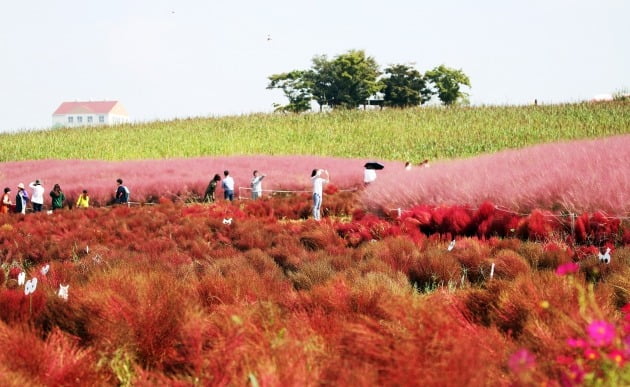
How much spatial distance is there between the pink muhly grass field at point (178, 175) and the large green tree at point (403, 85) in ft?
136

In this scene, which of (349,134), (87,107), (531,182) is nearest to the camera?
(531,182)

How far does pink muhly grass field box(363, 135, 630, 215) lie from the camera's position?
376 inches

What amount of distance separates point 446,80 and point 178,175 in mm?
51032

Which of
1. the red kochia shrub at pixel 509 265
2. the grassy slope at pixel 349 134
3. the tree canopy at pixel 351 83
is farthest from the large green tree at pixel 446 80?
the red kochia shrub at pixel 509 265

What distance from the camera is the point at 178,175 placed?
24.6 meters

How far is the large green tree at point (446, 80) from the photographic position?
231ft

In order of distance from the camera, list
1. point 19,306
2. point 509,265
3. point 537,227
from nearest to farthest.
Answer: point 19,306
point 509,265
point 537,227

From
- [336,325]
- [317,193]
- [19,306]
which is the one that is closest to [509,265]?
[336,325]

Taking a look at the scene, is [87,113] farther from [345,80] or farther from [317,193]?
[317,193]

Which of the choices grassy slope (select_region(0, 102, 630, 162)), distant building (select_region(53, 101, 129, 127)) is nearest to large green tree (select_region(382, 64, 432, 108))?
grassy slope (select_region(0, 102, 630, 162))

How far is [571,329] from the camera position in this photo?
10.8 feet

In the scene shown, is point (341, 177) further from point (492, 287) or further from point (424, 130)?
point (424, 130)

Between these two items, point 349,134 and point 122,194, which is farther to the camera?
point 349,134

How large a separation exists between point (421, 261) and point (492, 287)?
2.02 meters
